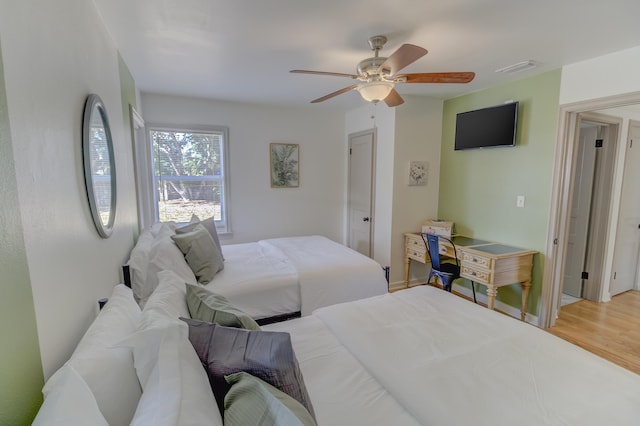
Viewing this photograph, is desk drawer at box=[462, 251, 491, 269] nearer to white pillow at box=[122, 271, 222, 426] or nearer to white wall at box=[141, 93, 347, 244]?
white wall at box=[141, 93, 347, 244]

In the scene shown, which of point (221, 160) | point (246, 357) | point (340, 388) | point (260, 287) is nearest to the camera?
point (246, 357)

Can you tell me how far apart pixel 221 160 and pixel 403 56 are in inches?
115

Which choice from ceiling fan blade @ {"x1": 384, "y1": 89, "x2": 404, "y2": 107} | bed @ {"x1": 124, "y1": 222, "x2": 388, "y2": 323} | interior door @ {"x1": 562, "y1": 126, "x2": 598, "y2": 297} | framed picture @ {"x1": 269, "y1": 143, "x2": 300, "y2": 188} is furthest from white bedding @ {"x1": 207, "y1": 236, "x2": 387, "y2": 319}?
interior door @ {"x1": 562, "y1": 126, "x2": 598, "y2": 297}

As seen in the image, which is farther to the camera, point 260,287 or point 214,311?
point 260,287

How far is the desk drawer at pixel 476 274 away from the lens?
9.28 ft

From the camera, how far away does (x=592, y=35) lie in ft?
6.75

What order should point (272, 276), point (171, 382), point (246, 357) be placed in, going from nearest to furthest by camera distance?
point (171, 382), point (246, 357), point (272, 276)

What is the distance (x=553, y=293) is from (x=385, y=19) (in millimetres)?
2927

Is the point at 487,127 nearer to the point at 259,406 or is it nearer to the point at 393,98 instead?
the point at 393,98

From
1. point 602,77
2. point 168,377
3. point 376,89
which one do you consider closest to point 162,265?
point 168,377

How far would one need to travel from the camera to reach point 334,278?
8.41ft

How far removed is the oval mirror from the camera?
135 centimetres

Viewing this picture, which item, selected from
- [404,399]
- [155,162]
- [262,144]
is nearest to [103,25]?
[155,162]

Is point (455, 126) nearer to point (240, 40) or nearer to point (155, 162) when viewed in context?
point (240, 40)
